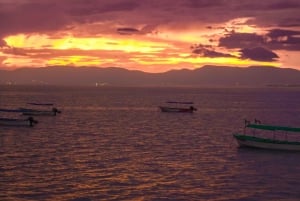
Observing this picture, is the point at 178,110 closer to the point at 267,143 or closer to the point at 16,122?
the point at 16,122

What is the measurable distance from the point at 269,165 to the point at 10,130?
1735 inches

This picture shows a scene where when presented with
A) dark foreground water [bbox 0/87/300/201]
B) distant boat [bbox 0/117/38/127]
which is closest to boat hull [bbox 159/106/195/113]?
distant boat [bbox 0/117/38/127]

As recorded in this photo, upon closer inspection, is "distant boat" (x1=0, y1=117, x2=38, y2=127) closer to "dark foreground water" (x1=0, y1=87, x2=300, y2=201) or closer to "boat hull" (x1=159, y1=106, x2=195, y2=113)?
"dark foreground water" (x1=0, y1=87, x2=300, y2=201)

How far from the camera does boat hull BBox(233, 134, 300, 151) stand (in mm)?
53688

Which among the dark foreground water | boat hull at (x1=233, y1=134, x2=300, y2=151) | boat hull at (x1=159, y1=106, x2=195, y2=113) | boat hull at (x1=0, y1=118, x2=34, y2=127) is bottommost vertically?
the dark foreground water

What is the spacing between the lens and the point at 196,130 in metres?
78.7

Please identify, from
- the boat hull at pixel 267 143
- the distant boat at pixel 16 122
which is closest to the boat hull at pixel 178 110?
the distant boat at pixel 16 122

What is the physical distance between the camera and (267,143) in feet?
181

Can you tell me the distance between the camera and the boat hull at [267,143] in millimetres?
53688

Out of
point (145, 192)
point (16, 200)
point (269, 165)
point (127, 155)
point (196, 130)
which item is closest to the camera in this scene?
point (16, 200)

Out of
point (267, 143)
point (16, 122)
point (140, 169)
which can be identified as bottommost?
point (140, 169)

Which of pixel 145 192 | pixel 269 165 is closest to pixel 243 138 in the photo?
pixel 269 165

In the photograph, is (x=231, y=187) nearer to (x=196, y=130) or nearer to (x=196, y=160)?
(x=196, y=160)

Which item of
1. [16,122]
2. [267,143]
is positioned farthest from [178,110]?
[267,143]
